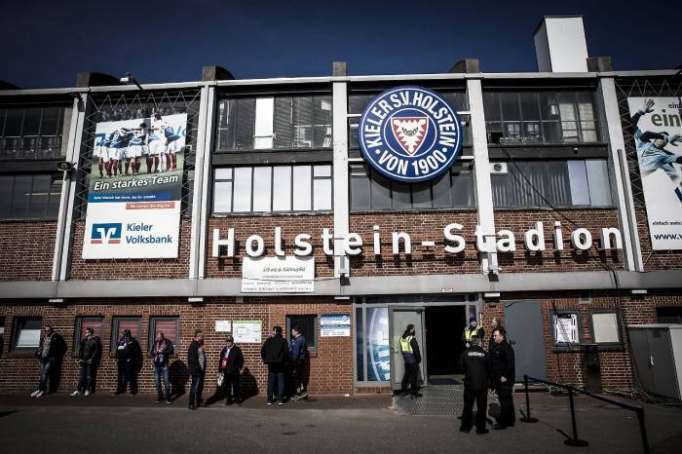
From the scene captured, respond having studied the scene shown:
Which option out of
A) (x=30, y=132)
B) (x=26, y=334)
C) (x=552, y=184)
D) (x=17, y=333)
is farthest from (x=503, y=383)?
(x=30, y=132)

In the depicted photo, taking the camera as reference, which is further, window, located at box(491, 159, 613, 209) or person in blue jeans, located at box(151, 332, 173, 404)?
window, located at box(491, 159, 613, 209)

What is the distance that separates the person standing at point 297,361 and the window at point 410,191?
14.3ft

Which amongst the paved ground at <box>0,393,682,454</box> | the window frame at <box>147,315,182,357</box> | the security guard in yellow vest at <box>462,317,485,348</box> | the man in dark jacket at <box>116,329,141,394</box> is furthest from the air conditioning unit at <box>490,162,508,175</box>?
the man in dark jacket at <box>116,329,141,394</box>

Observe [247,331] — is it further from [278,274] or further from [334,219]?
[334,219]

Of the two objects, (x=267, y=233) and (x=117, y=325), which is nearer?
(x=117, y=325)

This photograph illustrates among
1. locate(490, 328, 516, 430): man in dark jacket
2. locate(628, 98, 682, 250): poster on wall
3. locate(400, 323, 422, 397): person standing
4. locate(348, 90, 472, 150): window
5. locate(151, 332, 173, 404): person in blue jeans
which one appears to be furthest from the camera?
locate(348, 90, 472, 150): window

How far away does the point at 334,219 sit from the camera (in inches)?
551

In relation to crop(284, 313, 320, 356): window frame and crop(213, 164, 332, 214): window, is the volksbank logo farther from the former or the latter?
crop(284, 313, 320, 356): window frame

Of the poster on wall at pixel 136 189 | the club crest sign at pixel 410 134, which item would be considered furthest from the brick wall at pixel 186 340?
the club crest sign at pixel 410 134

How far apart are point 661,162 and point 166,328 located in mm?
16412

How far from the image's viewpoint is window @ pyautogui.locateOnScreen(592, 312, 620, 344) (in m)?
13.3

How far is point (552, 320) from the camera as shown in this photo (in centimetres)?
1344

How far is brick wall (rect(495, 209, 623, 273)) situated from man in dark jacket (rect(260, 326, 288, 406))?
7.00 meters

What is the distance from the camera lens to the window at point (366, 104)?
583 inches
